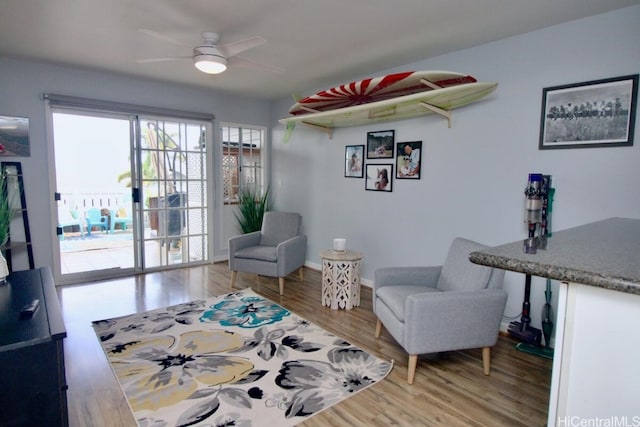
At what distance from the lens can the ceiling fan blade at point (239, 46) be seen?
2434 millimetres

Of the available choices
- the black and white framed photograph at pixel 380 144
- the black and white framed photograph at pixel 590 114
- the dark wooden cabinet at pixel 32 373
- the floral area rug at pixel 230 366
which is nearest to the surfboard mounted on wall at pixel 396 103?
the black and white framed photograph at pixel 380 144

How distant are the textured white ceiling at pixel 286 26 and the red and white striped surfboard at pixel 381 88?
0.36 metres

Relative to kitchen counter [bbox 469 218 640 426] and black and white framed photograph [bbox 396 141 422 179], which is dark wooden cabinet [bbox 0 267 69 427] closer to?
kitchen counter [bbox 469 218 640 426]

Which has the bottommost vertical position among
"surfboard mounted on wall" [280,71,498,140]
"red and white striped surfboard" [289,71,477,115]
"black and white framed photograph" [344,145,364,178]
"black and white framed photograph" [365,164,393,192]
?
"black and white framed photograph" [365,164,393,192]

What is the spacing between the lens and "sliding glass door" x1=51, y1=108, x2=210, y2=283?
429cm

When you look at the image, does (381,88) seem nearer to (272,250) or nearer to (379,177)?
(379,177)

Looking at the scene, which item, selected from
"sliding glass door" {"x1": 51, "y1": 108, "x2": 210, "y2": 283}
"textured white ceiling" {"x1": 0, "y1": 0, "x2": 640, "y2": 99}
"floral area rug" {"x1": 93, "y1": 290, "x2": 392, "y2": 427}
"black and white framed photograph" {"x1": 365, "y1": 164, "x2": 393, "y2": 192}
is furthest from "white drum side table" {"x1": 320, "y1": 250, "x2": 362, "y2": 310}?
"sliding glass door" {"x1": 51, "y1": 108, "x2": 210, "y2": 283}

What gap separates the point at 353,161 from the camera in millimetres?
4324

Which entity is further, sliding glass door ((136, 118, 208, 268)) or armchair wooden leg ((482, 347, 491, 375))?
sliding glass door ((136, 118, 208, 268))

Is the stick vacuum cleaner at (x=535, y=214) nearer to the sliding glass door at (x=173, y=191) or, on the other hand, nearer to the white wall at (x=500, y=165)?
the white wall at (x=500, y=165)

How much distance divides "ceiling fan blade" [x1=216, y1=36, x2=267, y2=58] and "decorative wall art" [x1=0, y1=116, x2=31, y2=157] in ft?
8.71

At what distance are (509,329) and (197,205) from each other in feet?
13.6

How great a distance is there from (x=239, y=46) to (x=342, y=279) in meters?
2.24

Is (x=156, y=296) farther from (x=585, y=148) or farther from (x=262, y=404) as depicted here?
(x=585, y=148)
